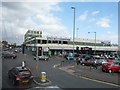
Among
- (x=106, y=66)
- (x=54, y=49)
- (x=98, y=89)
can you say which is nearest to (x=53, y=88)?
(x=98, y=89)

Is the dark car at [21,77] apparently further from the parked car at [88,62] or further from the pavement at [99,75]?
the parked car at [88,62]

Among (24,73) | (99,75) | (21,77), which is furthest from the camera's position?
(99,75)

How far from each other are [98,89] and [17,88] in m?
6.59

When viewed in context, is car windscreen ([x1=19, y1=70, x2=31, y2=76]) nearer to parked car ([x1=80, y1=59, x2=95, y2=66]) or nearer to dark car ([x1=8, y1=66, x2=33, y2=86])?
dark car ([x1=8, y1=66, x2=33, y2=86])

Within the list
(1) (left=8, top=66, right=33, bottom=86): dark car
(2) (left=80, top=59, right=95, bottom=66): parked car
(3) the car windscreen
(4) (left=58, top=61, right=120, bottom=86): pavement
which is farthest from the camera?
(2) (left=80, top=59, right=95, bottom=66): parked car

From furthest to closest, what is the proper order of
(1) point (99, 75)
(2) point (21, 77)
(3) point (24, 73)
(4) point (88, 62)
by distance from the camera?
1. (4) point (88, 62)
2. (1) point (99, 75)
3. (3) point (24, 73)
4. (2) point (21, 77)

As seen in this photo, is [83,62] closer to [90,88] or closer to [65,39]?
[90,88]

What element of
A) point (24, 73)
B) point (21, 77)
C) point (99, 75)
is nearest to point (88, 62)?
point (99, 75)

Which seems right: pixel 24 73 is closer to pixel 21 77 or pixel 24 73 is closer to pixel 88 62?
pixel 21 77

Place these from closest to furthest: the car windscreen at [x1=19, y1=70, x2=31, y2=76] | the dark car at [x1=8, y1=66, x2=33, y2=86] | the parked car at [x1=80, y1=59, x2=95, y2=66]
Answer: the dark car at [x1=8, y1=66, x2=33, y2=86]
the car windscreen at [x1=19, y1=70, x2=31, y2=76]
the parked car at [x1=80, y1=59, x2=95, y2=66]

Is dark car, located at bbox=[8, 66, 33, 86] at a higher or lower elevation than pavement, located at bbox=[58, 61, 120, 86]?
higher

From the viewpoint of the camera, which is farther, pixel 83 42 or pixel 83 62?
pixel 83 42

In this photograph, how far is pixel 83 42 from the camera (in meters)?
112

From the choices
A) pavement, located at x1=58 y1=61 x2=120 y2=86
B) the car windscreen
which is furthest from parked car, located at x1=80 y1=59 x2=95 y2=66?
the car windscreen
